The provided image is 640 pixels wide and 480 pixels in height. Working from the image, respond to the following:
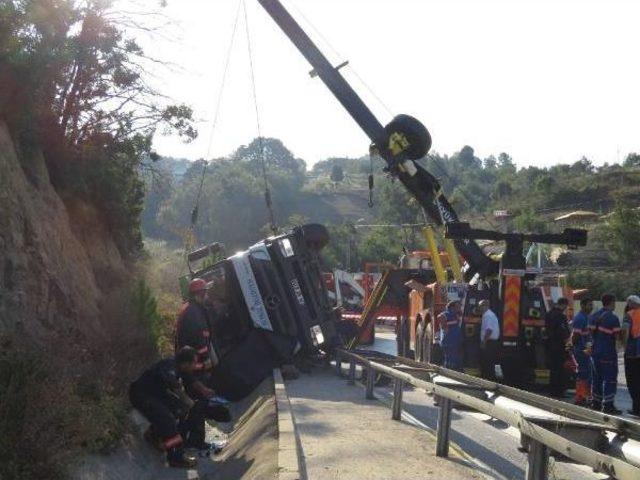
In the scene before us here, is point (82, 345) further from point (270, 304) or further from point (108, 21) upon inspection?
point (108, 21)

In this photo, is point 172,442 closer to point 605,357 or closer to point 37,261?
point 37,261

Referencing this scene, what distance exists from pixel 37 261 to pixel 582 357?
798 centimetres

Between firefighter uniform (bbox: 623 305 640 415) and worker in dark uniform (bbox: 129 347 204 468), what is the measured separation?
645 centimetres

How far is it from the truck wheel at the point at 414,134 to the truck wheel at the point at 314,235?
268cm

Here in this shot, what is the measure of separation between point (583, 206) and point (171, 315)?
5498 cm

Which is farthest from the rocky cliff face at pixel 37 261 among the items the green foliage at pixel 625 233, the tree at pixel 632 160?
the tree at pixel 632 160

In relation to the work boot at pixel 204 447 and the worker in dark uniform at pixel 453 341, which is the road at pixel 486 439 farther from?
the work boot at pixel 204 447

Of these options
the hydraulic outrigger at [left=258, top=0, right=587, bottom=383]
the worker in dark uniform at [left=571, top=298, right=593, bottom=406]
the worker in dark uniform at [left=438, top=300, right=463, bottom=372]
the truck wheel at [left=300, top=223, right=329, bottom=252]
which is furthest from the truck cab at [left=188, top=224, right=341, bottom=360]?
the worker in dark uniform at [left=571, top=298, right=593, bottom=406]

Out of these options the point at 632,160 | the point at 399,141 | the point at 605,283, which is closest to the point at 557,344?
the point at 399,141

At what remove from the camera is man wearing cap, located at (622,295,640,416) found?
39.7 ft

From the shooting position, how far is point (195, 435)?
31.3ft

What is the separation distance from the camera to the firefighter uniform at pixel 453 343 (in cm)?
1414

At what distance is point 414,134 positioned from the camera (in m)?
16.7

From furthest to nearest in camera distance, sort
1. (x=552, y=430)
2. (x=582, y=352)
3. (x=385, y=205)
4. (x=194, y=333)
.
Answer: (x=385, y=205)
(x=582, y=352)
(x=194, y=333)
(x=552, y=430)
